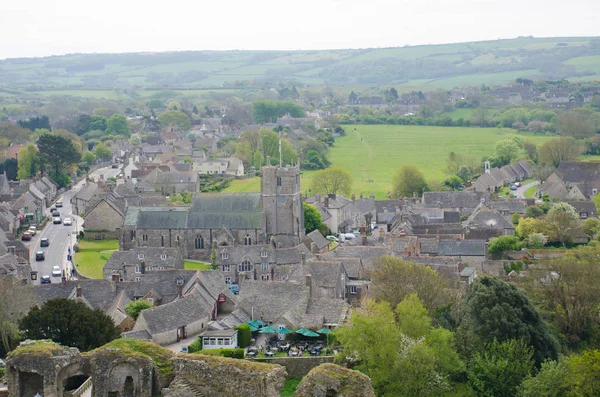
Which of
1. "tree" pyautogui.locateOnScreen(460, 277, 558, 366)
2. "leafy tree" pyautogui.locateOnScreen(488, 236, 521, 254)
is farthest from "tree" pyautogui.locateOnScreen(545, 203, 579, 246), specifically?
"tree" pyautogui.locateOnScreen(460, 277, 558, 366)

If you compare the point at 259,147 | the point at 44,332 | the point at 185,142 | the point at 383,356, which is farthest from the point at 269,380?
the point at 185,142

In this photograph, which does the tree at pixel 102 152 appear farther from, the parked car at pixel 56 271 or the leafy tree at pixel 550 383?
the leafy tree at pixel 550 383

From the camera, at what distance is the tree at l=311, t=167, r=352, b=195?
93.8 metres

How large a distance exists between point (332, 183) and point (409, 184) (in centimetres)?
812

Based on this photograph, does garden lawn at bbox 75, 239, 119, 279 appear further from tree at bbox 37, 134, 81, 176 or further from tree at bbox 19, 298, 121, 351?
tree at bbox 37, 134, 81, 176

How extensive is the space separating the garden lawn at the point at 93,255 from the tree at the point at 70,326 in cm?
2136

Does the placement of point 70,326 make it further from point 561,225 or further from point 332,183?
point 332,183

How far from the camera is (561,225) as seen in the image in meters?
70.8

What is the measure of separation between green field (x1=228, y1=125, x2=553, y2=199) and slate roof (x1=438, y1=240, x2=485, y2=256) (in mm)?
34206

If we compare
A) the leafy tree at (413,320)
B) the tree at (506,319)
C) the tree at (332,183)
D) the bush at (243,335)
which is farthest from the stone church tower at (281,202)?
the leafy tree at (413,320)

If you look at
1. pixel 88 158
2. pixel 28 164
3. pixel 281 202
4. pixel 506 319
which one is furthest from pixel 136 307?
pixel 88 158

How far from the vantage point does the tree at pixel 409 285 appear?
45344 millimetres

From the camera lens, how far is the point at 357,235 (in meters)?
73.9

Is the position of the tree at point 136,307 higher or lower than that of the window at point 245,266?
higher
